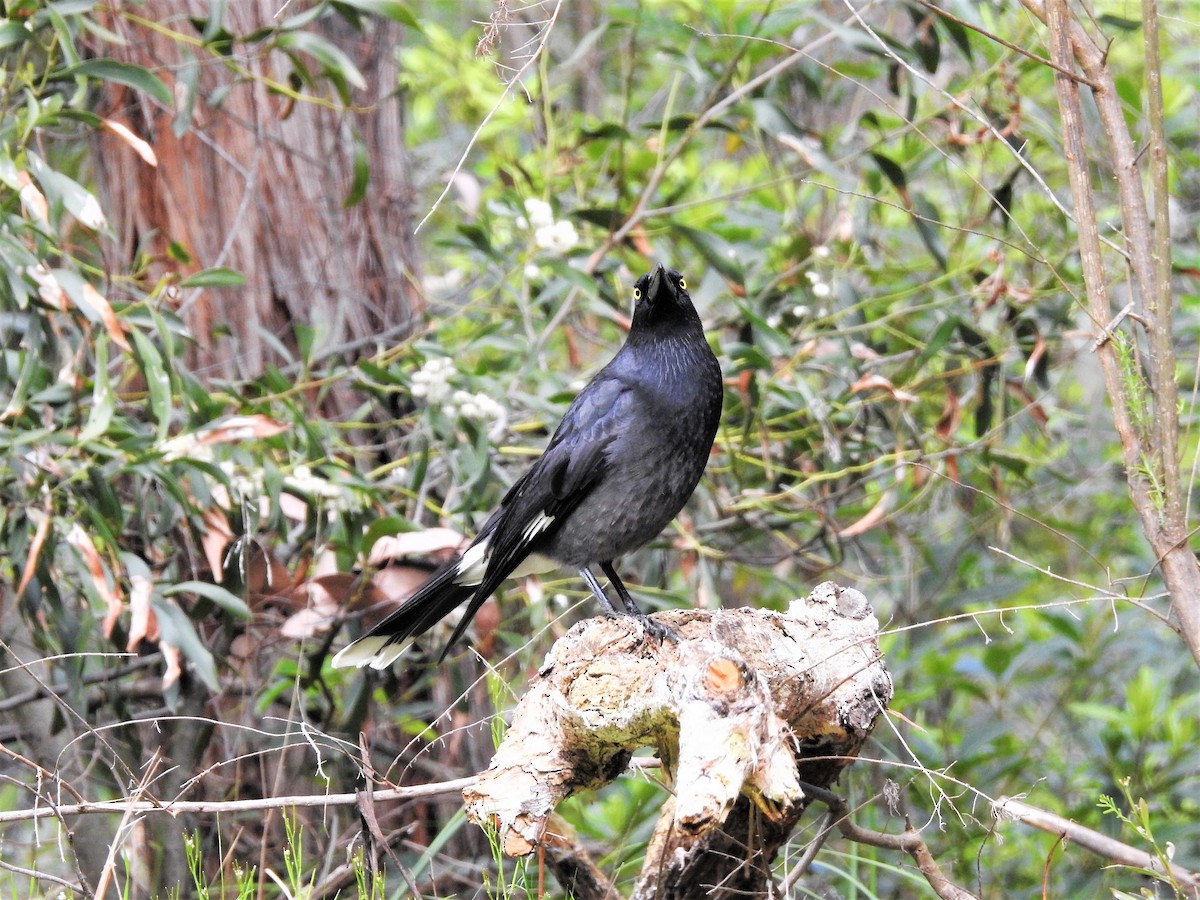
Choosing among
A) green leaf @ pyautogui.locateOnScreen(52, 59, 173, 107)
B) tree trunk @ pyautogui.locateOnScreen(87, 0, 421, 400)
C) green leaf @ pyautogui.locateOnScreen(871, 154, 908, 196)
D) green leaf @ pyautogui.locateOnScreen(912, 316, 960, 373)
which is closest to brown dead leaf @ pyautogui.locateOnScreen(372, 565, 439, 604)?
tree trunk @ pyautogui.locateOnScreen(87, 0, 421, 400)

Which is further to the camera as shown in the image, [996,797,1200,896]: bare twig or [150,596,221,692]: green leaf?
[150,596,221,692]: green leaf

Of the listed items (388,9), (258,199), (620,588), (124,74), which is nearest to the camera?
(124,74)

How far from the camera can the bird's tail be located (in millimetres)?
3211

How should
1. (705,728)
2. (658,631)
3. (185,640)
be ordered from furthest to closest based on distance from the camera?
(185,640), (658,631), (705,728)

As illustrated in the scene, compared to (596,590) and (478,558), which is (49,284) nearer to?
(478,558)

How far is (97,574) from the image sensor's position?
2918 millimetres

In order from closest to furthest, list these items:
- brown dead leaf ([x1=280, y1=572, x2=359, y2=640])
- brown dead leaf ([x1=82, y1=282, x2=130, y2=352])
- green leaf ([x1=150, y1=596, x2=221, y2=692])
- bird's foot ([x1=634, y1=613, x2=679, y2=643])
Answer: bird's foot ([x1=634, y1=613, x2=679, y2=643]) → brown dead leaf ([x1=82, y1=282, x2=130, y2=352]) → green leaf ([x1=150, y1=596, x2=221, y2=692]) → brown dead leaf ([x1=280, y1=572, x2=359, y2=640])

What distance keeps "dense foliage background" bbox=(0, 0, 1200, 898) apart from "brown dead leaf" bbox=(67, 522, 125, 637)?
1cm

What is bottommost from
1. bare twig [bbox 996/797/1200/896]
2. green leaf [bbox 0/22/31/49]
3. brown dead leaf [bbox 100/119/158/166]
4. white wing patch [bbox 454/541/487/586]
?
white wing patch [bbox 454/541/487/586]

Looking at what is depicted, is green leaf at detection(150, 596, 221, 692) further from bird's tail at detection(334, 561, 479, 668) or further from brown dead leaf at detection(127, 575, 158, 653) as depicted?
bird's tail at detection(334, 561, 479, 668)

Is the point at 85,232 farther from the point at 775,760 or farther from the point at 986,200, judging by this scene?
the point at 986,200

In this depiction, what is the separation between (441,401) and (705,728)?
6.27 ft

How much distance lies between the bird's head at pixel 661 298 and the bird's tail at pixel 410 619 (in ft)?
2.73

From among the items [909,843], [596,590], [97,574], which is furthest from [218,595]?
[909,843]
